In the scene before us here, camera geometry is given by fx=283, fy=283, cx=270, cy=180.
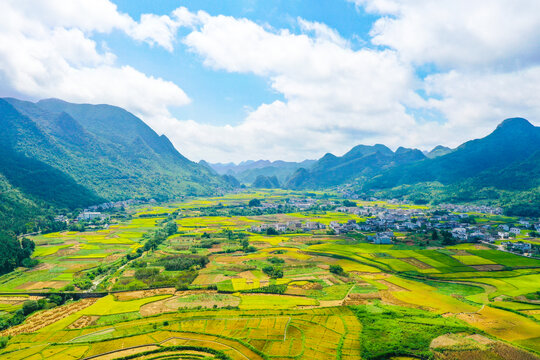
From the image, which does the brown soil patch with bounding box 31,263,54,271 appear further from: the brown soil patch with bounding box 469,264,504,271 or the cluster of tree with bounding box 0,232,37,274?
the brown soil patch with bounding box 469,264,504,271

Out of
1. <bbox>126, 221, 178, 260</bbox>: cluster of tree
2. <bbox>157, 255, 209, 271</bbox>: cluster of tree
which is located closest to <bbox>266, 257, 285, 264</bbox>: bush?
<bbox>157, 255, 209, 271</bbox>: cluster of tree

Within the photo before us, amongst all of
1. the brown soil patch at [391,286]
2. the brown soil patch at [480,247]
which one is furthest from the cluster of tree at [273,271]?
the brown soil patch at [480,247]

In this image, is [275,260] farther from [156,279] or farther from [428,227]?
[428,227]

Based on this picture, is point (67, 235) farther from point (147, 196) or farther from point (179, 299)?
point (147, 196)

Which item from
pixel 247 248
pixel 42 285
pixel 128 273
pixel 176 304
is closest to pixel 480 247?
pixel 247 248

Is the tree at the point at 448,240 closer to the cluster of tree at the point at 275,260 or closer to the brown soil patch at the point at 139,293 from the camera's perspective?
the cluster of tree at the point at 275,260

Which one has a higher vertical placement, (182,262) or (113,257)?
(182,262)
